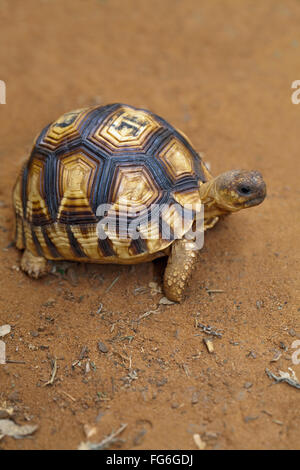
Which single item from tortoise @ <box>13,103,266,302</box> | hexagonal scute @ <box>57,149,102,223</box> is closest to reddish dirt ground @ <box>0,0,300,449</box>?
tortoise @ <box>13,103,266,302</box>

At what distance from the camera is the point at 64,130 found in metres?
3.38

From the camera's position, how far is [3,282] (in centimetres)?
345

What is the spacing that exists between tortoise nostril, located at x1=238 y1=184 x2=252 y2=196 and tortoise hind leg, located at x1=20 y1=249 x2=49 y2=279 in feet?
5.61

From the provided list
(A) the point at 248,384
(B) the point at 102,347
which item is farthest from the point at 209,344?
(B) the point at 102,347

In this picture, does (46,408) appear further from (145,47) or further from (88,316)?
(145,47)

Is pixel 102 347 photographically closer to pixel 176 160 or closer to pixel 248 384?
pixel 248 384

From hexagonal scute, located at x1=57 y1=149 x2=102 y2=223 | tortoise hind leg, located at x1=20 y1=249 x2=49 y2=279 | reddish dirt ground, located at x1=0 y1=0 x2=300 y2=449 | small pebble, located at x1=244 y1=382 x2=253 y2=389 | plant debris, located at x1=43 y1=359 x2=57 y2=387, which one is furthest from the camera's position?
tortoise hind leg, located at x1=20 y1=249 x2=49 y2=279

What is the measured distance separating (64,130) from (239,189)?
4.89ft

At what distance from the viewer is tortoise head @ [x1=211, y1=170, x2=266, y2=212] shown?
2982 millimetres

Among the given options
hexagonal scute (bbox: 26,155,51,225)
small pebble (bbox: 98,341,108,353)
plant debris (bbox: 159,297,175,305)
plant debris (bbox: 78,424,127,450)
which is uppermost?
hexagonal scute (bbox: 26,155,51,225)

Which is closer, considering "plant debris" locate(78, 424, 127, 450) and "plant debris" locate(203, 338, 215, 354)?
"plant debris" locate(78, 424, 127, 450)

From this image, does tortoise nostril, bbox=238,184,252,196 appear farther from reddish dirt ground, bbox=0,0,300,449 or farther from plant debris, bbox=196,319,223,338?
plant debris, bbox=196,319,223,338

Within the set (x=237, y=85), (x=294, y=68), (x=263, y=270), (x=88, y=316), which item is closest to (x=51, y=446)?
(x=88, y=316)

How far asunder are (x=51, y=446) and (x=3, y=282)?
4.83ft
